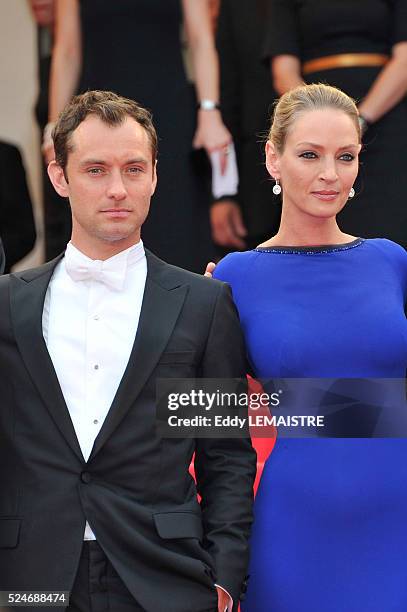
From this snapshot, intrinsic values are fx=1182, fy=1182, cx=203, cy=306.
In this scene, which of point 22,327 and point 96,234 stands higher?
point 96,234

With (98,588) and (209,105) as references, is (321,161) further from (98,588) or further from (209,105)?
(209,105)

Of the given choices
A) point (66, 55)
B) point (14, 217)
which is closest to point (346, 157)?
point (66, 55)

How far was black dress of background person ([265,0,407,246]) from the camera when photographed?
400 cm

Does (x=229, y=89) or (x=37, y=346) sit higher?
(x=229, y=89)

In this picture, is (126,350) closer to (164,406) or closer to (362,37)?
(164,406)

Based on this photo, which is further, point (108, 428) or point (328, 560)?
point (328, 560)

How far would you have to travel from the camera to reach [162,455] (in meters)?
2.50

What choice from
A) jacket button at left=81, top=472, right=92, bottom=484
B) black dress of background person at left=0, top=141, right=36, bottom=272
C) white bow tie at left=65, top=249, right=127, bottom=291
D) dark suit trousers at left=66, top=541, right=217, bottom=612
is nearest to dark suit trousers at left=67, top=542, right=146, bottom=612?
dark suit trousers at left=66, top=541, right=217, bottom=612

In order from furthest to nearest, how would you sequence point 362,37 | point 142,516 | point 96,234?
1. point 362,37
2. point 96,234
3. point 142,516

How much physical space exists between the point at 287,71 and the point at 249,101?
1.28 feet

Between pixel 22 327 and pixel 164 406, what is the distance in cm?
35

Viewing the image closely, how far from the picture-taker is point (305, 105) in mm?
2936

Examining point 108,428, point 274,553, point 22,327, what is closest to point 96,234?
point 22,327

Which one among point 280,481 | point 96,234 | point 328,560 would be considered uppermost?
point 96,234
